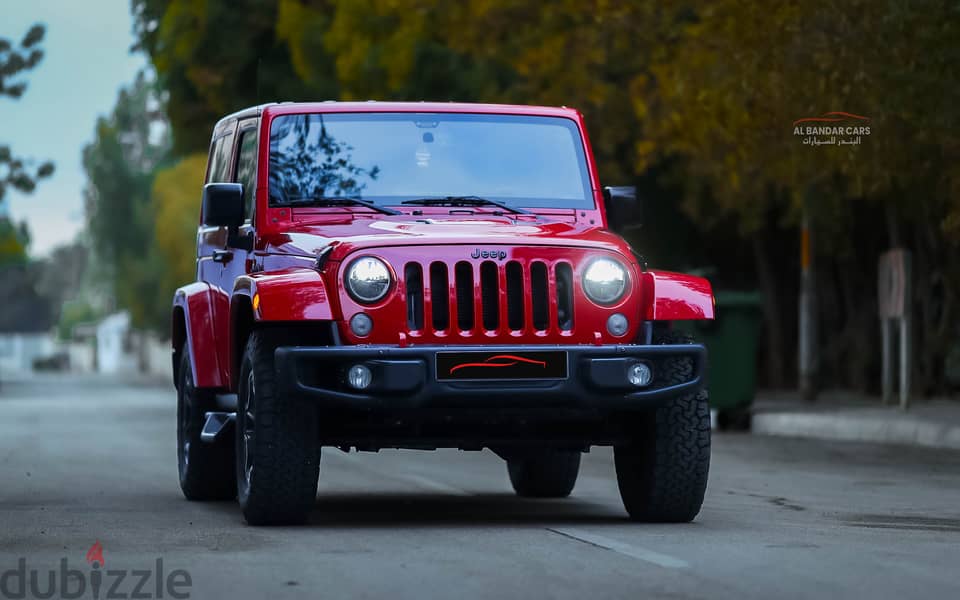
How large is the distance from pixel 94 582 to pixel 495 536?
233cm

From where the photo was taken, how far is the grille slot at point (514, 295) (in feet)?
32.7

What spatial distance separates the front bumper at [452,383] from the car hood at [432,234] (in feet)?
1.95

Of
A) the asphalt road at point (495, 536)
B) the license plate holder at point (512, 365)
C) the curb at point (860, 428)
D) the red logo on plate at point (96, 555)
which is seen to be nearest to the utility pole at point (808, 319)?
the curb at point (860, 428)

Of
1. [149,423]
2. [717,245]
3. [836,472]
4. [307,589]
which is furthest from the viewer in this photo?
[717,245]

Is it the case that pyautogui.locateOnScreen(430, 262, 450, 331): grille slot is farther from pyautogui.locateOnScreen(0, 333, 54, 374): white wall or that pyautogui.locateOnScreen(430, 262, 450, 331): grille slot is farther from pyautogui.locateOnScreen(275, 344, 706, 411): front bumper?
pyautogui.locateOnScreen(0, 333, 54, 374): white wall

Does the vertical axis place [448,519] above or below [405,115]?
below

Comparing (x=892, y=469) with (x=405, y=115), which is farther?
(x=892, y=469)

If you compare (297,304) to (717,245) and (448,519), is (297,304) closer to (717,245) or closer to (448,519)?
(448,519)

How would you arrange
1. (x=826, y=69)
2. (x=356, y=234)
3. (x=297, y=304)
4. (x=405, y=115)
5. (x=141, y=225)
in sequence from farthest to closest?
(x=141, y=225)
(x=826, y=69)
(x=405, y=115)
(x=356, y=234)
(x=297, y=304)

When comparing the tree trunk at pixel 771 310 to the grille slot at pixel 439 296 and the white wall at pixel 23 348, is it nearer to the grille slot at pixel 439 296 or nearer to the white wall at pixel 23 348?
the grille slot at pixel 439 296

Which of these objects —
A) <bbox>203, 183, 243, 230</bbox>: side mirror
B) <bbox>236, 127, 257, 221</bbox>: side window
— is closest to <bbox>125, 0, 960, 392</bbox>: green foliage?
<bbox>236, 127, 257, 221</bbox>: side window

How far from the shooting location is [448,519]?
11.0 metres

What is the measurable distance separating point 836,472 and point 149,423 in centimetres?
1423

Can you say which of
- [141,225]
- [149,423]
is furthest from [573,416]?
[141,225]
